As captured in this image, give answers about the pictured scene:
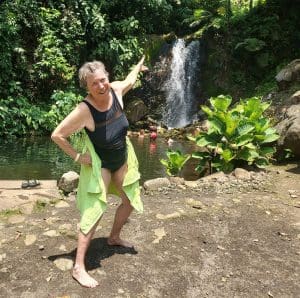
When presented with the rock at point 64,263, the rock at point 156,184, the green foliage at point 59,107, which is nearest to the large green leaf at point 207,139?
the rock at point 156,184

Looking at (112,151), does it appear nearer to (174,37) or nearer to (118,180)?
(118,180)

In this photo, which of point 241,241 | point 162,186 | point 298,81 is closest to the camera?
point 241,241

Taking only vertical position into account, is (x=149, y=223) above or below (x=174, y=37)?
below

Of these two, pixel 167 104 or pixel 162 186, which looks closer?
pixel 162 186

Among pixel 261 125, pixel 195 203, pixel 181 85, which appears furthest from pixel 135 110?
pixel 195 203

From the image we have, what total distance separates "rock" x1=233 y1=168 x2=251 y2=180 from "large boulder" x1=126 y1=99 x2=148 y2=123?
8991 millimetres

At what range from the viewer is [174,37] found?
17250mm

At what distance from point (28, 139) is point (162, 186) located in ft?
24.5

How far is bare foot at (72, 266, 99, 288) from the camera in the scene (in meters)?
3.38

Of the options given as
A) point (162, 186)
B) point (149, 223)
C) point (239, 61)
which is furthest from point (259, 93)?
point (149, 223)

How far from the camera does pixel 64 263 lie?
374 centimetres

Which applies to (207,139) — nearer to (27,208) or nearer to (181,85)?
(27,208)

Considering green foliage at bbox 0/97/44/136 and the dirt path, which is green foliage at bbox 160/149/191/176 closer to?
the dirt path

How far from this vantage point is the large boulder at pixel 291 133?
686 cm
